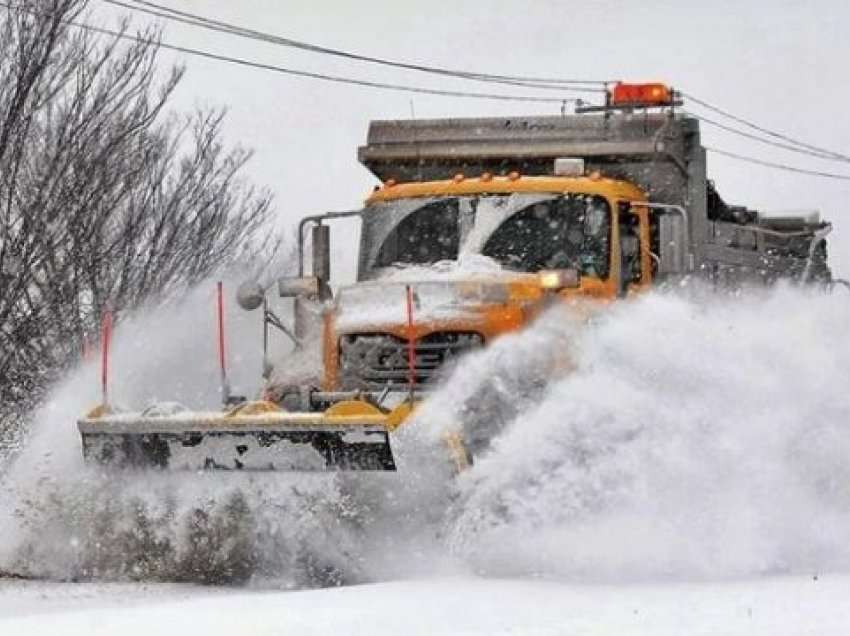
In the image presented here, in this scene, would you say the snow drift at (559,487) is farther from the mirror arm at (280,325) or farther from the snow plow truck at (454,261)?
the mirror arm at (280,325)

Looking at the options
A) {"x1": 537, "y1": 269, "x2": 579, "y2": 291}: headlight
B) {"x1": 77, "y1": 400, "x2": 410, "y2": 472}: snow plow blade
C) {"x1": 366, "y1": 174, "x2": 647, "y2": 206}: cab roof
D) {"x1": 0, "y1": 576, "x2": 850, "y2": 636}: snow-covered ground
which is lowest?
{"x1": 0, "y1": 576, "x2": 850, "y2": 636}: snow-covered ground

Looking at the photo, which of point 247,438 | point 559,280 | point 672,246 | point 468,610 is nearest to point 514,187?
point 559,280

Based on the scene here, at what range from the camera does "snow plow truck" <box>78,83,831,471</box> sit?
35.9ft

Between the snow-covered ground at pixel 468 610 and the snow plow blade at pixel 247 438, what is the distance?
86cm

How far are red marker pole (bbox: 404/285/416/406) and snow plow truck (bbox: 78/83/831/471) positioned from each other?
24 mm

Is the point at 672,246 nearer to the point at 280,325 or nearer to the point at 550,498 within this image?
the point at 550,498

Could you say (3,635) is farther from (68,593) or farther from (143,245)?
(143,245)

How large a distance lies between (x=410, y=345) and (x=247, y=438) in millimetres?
1143

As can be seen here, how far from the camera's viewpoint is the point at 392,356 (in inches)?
458

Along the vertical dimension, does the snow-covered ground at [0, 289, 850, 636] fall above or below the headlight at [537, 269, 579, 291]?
below

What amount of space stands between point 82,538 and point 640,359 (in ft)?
12.2

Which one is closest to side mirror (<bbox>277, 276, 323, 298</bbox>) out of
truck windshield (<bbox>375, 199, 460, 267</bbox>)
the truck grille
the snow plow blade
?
truck windshield (<bbox>375, 199, 460, 267</bbox>)

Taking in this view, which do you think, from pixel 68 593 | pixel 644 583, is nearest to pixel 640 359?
pixel 644 583

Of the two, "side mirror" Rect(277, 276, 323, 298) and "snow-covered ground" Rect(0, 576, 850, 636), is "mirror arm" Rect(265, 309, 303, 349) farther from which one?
"snow-covered ground" Rect(0, 576, 850, 636)
